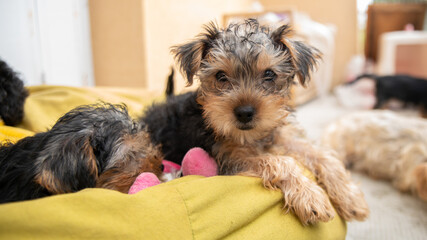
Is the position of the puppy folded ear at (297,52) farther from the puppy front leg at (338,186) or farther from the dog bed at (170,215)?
the dog bed at (170,215)

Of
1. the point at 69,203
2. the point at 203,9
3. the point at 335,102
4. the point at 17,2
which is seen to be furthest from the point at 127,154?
the point at 335,102

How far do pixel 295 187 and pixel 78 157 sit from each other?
1.04 m

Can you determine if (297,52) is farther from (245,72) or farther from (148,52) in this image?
(148,52)

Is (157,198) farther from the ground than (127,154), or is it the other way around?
(127,154)

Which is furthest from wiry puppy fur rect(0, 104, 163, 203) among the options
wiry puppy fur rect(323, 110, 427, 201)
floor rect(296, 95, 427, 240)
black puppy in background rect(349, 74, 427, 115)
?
black puppy in background rect(349, 74, 427, 115)

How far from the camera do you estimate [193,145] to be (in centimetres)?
198

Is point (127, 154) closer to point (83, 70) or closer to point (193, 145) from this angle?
point (193, 145)

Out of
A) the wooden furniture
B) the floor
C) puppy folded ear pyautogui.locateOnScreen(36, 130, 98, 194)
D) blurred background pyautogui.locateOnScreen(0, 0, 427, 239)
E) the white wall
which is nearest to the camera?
puppy folded ear pyautogui.locateOnScreen(36, 130, 98, 194)

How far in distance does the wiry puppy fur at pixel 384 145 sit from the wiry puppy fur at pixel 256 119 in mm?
1193

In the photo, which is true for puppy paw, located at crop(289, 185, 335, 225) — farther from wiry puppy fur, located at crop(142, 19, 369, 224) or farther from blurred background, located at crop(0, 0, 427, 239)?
blurred background, located at crop(0, 0, 427, 239)

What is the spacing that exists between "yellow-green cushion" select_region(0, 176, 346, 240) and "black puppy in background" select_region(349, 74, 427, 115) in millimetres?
4817

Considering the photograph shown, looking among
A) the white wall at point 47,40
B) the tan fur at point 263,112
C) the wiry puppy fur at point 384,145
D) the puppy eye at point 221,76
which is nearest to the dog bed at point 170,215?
→ the tan fur at point 263,112

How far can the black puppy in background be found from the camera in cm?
555

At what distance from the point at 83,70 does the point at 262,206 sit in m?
4.00
